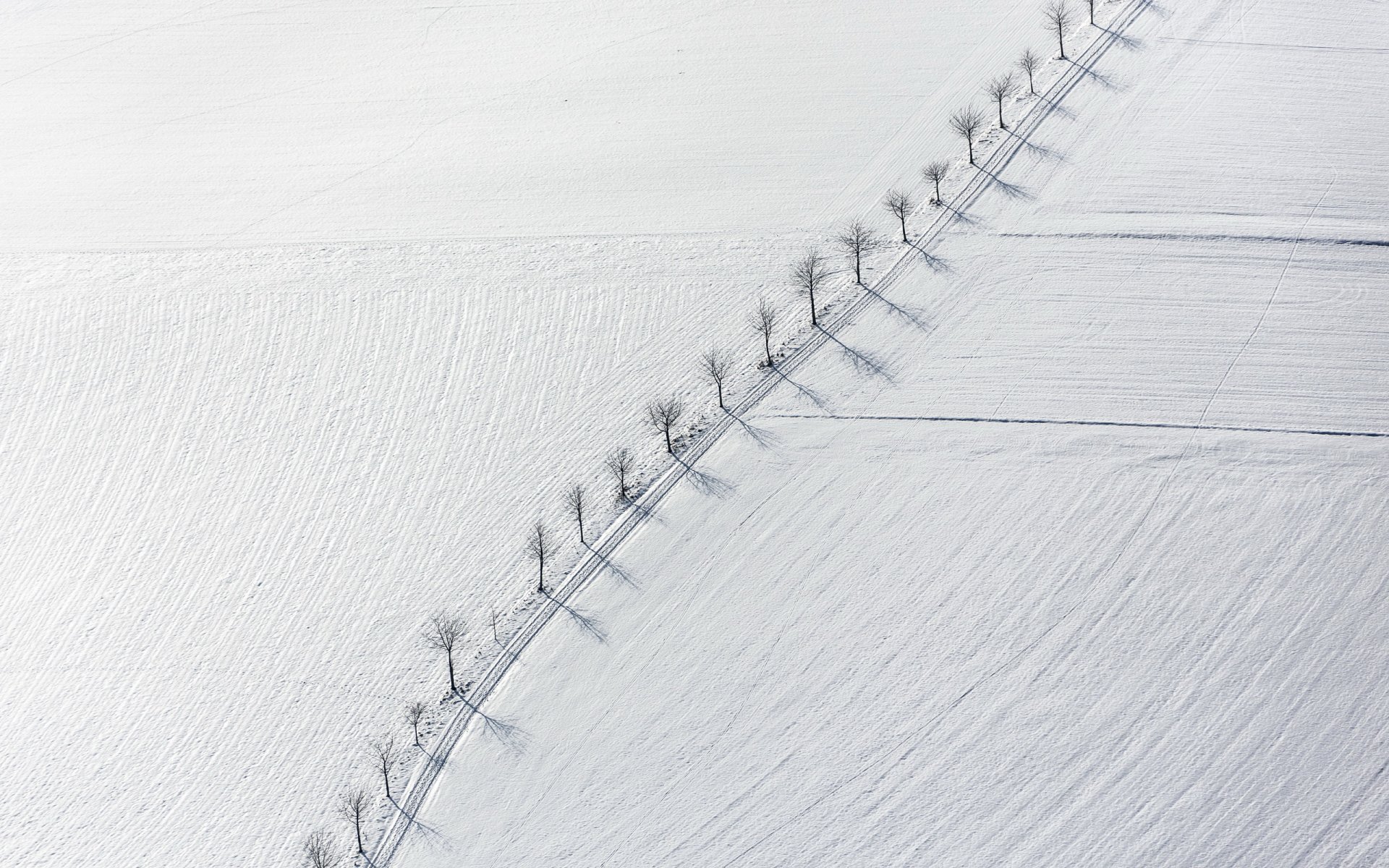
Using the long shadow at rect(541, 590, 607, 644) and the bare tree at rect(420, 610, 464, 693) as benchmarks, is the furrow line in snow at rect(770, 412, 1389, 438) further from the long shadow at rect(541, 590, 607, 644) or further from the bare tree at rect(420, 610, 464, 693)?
the bare tree at rect(420, 610, 464, 693)

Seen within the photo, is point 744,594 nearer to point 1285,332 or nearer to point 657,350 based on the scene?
point 657,350

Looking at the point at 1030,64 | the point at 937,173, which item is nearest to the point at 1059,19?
the point at 1030,64

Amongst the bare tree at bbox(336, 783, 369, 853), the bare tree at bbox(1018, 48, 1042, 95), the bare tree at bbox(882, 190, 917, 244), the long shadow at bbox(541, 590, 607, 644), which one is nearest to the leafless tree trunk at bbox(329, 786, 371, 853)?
the bare tree at bbox(336, 783, 369, 853)

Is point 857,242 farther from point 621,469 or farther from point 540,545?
point 540,545

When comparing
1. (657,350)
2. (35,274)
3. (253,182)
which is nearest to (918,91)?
(657,350)

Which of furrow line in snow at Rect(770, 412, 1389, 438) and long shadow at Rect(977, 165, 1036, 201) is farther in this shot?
long shadow at Rect(977, 165, 1036, 201)

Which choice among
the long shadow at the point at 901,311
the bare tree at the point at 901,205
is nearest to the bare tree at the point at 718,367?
the long shadow at the point at 901,311

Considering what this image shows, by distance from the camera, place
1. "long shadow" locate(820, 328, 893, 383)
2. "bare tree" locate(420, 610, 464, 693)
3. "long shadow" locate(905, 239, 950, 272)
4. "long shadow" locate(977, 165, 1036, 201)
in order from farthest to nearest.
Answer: "long shadow" locate(977, 165, 1036, 201)
"long shadow" locate(905, 239, 950, 272)
"long shadow" locate(820, 328, 893, 383)
"bare tree" locate(420, 610, 464, 693)
